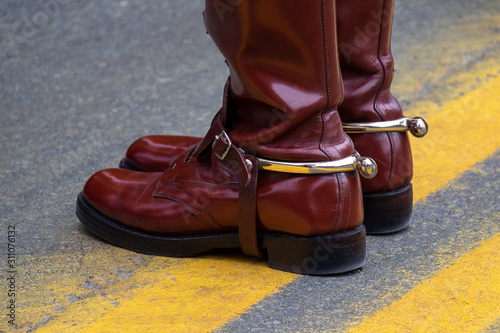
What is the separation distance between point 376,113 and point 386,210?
0.82 feet

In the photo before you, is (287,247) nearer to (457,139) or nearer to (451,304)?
(451,304)

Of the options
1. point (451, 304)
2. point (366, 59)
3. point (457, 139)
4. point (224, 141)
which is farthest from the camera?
point (457, 139)

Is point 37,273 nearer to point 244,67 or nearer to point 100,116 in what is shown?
point 244,67

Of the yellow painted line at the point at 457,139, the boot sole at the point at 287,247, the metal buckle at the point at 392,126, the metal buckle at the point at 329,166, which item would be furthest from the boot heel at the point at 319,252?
the yellow painted line at the point at 457,139

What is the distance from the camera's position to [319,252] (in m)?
1.64

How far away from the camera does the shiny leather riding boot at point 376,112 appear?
1.81 m

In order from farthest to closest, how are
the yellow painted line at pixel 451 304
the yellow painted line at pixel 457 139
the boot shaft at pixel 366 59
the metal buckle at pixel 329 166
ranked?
the yellow painted line at pixel 457 139, the boot shaft at pixel 366 59, the metal buckle at pixel 329 166, the yellow painted line at pixel 451 304

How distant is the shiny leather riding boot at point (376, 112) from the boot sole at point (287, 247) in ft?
0.69

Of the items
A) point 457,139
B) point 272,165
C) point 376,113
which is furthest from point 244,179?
point 457,139

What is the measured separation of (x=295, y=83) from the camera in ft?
5.16

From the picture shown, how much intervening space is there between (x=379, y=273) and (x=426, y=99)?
1.38 metres

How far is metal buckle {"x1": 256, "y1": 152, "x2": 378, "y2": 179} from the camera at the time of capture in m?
1.59

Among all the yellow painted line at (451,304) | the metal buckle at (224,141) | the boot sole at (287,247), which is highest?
the metal buckle at (224,141)

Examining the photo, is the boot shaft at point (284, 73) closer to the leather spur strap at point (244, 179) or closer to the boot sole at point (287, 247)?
the leather spur strap at point (244, 179)
